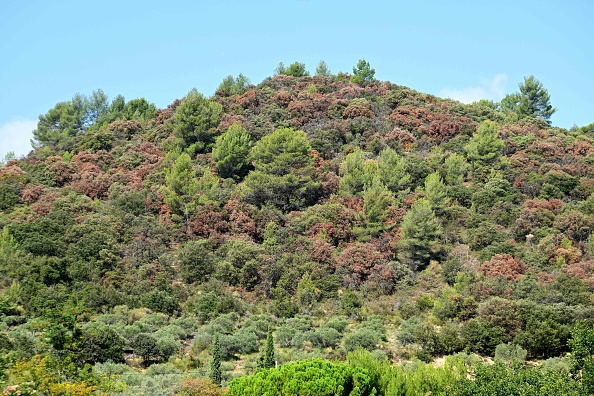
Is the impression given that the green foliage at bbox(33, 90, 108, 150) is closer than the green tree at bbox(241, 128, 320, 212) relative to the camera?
No

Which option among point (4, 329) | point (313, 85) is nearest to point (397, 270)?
point (4, 329)

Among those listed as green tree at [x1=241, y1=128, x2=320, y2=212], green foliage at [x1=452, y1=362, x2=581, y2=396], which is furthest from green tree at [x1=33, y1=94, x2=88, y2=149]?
green foliage at [x1=452, y1=362, x2=581, y2=396]

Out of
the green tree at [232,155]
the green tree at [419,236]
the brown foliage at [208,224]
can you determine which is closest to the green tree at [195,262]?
the brown foliage at [208,224]

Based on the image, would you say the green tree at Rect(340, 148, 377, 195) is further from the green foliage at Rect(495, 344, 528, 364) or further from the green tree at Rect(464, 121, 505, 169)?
the green foliage at Rect(495, 344, 528, 364)

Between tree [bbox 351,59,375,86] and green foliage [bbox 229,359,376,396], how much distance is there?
5545cm

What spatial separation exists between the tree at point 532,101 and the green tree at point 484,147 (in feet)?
65.0

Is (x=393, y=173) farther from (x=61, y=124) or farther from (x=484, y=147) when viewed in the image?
(x=61, y=124)

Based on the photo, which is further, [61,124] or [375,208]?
[61,124]

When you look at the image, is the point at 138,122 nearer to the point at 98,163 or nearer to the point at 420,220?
the point at 98,163

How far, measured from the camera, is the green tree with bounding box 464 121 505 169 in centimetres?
5466

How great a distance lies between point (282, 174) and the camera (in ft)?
169

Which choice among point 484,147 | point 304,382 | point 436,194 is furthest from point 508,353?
point 484,147

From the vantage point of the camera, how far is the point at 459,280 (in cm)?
3900

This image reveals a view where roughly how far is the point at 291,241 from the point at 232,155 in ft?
41.4
